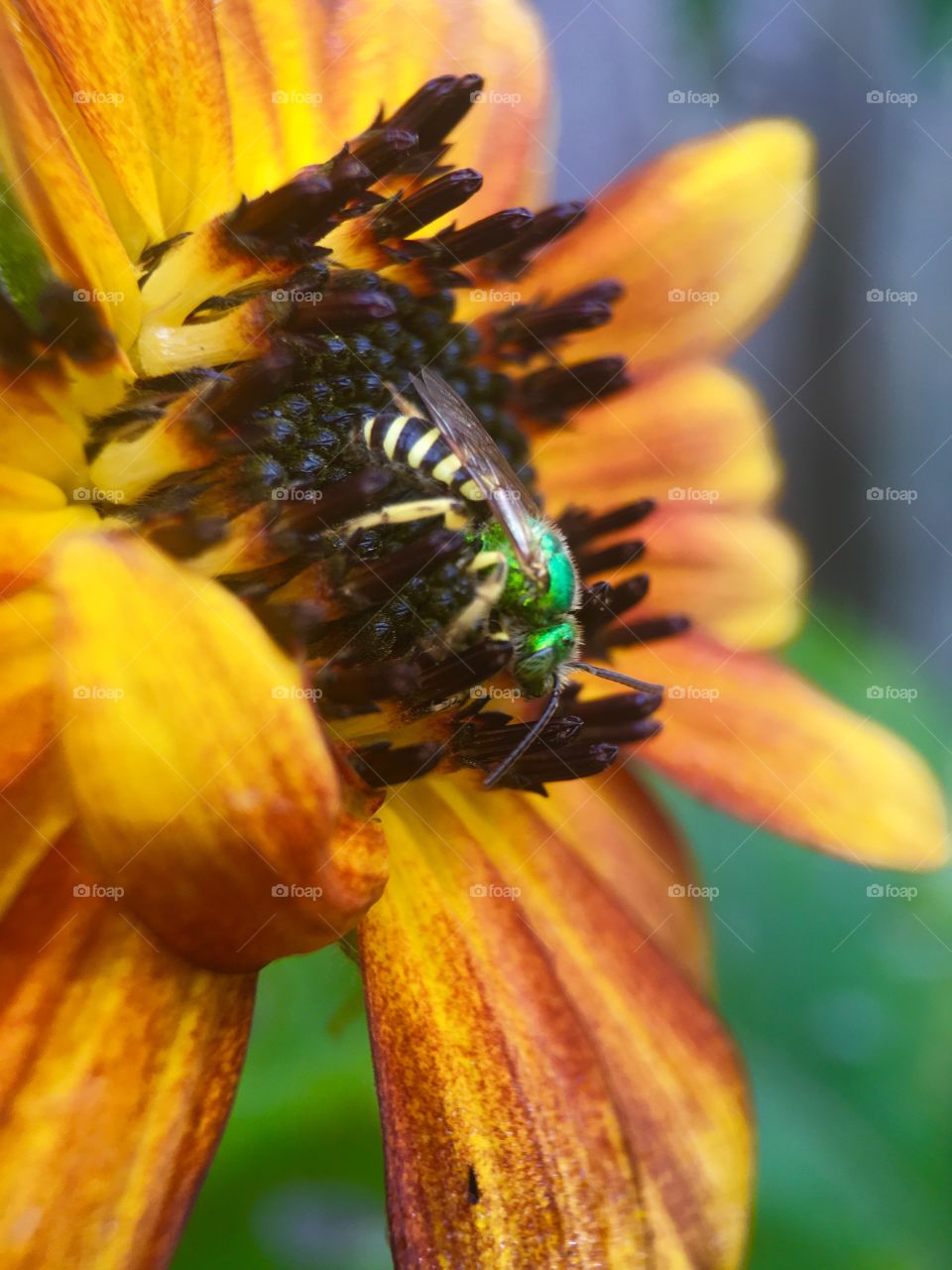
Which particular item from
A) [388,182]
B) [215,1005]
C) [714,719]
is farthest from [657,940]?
[388,182]

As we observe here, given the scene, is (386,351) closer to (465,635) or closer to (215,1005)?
(465,635)
